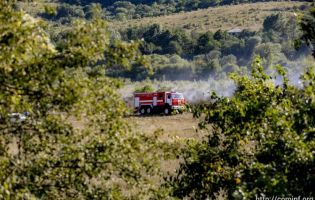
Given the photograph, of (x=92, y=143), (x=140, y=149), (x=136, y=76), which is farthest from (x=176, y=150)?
(x=136, y=76)

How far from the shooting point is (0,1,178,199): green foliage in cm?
600

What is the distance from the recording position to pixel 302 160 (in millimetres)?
6457

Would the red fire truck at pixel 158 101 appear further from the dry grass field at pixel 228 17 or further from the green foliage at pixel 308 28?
the dry grass field at pixel 228 17

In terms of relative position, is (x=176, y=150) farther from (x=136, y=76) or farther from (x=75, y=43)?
(x=136, y=76)

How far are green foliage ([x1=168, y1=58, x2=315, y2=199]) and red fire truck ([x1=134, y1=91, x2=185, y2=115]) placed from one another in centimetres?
3092

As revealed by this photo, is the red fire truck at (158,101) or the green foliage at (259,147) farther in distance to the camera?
the red fire truck at (158,101)

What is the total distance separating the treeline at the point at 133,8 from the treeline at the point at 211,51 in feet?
154

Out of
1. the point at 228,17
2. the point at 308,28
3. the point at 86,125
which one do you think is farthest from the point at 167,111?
the point at 228,17

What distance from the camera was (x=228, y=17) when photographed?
426 ft

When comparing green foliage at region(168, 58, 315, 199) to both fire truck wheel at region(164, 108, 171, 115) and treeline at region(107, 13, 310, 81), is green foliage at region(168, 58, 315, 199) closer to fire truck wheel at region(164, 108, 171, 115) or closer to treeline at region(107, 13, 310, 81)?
fire truck wheel at region(164, 108, 171, 115)

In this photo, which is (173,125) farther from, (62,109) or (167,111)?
(62,109)

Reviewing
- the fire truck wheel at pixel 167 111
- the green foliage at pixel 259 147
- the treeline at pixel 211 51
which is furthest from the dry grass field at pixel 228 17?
the green foliage at pixel 259 147

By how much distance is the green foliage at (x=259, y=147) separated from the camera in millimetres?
6504

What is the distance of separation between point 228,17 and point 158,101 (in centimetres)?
9287
